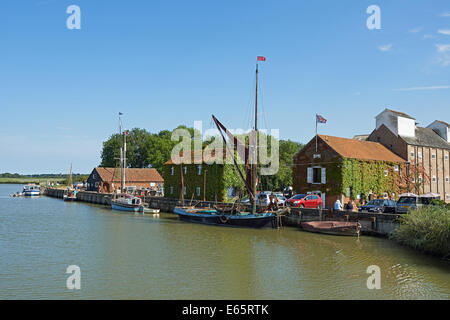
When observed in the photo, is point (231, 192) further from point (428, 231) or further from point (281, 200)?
point (428, 231)

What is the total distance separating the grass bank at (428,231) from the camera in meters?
21.2

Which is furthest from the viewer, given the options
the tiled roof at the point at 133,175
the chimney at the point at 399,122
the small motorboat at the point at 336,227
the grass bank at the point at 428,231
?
the tiled roof at the point at 133,175

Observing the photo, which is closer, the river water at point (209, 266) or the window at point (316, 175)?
the river water at point (209, 266)

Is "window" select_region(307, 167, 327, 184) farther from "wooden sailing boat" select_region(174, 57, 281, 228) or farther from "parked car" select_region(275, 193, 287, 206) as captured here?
"wooden sailing boat" select_region(174, 57, 281, 228)

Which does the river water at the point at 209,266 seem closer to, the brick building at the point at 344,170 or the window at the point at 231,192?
the brick building at the point at 344,170

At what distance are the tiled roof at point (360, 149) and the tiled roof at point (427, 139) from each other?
322cm

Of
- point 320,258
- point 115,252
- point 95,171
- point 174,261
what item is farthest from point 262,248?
point 95,171

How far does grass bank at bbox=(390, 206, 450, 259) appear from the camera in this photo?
21175 millimetres

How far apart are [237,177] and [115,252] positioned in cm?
2825

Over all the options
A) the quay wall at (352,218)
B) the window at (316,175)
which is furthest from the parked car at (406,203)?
the window at (316,175)

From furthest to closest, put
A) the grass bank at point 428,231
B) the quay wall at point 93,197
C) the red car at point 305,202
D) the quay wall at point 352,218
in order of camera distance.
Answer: the quay wall at point 93,197
the red car at point 305,202
the quay wall at point 352,218
the grass bank at point 428,231

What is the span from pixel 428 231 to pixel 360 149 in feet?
74.0

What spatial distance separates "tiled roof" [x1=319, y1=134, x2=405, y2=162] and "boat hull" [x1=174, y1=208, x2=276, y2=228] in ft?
41.7
